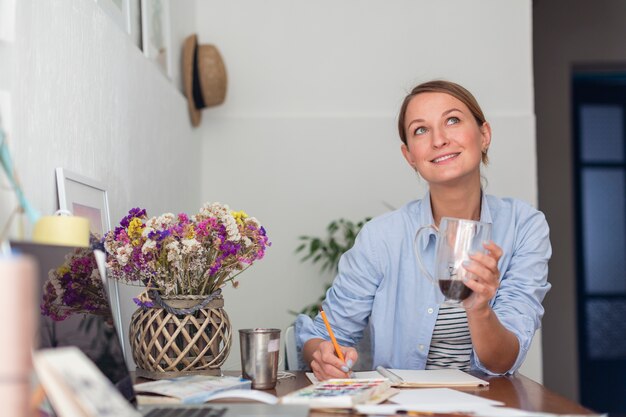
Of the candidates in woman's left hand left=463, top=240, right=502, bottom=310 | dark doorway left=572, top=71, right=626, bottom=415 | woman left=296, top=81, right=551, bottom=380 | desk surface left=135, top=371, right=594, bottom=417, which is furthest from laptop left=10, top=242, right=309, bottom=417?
dark doorway left=572, top=71, right=626, bottom=415

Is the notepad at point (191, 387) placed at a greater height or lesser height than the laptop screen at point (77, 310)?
lesser

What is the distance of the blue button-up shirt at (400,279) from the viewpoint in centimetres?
184

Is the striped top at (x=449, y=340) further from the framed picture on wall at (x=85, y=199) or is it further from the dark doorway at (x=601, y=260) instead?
the dark doorway at (x=601, y=260)

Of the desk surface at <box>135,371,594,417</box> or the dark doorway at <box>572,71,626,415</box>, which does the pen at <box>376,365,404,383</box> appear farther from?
the dark doorway at <box>572,71,626,415</box>

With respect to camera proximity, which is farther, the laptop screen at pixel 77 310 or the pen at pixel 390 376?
the pen at pixel 390 376

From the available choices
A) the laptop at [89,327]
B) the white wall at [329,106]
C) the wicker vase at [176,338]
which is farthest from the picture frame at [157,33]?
the laptop at [89,327]

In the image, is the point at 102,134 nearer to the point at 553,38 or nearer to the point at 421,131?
the point at 421,131

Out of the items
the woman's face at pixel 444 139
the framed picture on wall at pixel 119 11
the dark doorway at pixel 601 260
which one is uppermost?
the framed picture on wall at pixel 119 11

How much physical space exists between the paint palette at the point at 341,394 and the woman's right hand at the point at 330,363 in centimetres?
16

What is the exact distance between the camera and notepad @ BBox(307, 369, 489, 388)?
1362 mm

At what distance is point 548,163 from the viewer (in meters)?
4.55

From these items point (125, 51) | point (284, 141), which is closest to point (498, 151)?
point (284, 141)

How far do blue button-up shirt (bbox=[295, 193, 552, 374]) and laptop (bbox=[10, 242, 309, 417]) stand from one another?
2.35 feet

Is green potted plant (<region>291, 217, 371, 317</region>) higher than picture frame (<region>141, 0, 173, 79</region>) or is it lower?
lower
